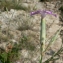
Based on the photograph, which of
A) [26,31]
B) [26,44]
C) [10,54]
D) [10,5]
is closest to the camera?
[10,54]

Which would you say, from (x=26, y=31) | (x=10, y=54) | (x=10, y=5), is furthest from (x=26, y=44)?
(x=10, y=5)

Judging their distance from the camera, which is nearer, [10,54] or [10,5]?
[10,54]

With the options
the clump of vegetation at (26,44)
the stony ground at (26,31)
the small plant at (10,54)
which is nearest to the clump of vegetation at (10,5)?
the stony ground at (26,31)

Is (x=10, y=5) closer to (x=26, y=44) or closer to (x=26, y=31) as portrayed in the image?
(x=26, y=31)

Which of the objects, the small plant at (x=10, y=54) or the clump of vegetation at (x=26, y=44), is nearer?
the small plant at (x=10, y=54)

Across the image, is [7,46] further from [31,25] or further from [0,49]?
[31,25]

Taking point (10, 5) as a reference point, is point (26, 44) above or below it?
below

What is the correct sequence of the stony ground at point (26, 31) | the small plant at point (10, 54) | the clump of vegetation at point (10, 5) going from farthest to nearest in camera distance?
the clump of vegetation at point (10, 5) → the stony ground at point (26, 31) → the small plant at point (10, 54)

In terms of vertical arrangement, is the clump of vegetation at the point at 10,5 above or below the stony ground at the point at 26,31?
above

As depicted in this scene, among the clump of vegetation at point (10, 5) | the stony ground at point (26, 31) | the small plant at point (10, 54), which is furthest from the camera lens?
the clump of vegetation at point (10, 5)

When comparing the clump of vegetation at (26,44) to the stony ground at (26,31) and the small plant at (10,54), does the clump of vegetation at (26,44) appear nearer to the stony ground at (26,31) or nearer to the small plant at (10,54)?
the stony ground at (26,31)

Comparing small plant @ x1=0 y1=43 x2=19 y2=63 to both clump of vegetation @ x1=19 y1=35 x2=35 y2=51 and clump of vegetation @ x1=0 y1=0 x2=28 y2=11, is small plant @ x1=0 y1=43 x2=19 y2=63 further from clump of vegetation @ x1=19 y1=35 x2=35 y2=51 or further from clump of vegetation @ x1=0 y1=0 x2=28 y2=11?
clump of vegetation @ x1=0 y1=0 x2=28 y2=11

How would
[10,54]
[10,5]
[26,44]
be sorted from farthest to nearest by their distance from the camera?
[10,5] → [26,44] → [10,54]
